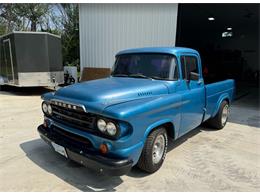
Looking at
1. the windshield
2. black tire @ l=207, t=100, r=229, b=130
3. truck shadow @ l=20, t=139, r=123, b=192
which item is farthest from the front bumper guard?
black tire @ l=207, t=100, r=229, b=130

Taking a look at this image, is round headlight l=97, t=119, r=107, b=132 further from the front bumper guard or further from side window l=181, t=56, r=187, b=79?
side window l=181, t=56, r=187, b=79

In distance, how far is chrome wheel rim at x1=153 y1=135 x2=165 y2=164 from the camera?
367cm

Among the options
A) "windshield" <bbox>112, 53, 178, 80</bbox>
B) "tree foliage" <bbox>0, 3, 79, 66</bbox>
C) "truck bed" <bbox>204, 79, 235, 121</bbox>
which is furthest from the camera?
"tree foliage" <bbox>0, 3, 79, 66</bbox>

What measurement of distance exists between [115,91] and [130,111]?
0.60 m

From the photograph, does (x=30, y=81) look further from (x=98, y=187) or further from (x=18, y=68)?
(x=98, y=187)

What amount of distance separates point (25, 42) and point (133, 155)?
8804 mm

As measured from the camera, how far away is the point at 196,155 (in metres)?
4.42

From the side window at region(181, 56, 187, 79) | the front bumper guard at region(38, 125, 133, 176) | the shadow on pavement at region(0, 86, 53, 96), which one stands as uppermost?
the side window at region(181, 56, 187, 79)

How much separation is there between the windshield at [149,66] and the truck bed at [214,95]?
4.28 ft

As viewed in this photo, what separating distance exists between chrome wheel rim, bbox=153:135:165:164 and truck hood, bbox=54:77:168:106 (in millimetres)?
727

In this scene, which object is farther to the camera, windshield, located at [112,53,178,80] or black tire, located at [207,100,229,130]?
black tire, located at [207,100,229,130]

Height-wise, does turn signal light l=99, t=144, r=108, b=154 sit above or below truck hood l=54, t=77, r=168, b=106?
below

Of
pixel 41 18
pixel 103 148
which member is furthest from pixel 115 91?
pixel 41 18

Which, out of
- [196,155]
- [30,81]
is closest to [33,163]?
[196,155]
